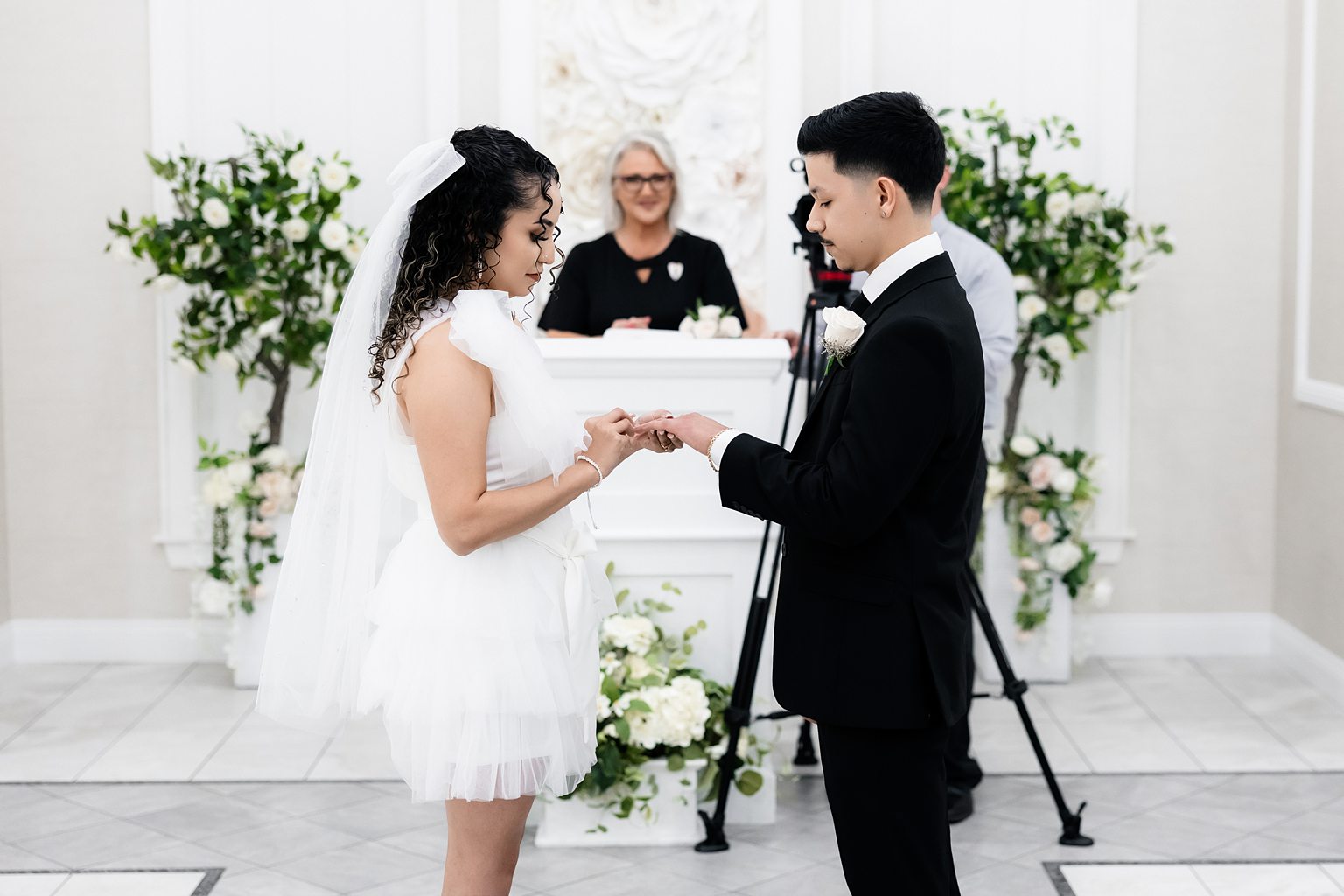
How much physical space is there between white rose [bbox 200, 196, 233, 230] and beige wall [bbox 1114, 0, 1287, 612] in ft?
9.70

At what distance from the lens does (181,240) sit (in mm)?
4328

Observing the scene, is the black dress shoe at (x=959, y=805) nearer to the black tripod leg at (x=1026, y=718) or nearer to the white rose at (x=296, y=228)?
the black tripod leg at (x=1026, y=718)

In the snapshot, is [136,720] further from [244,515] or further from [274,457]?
[274,457]

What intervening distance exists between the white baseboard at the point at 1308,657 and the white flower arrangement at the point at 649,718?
6.90 ft

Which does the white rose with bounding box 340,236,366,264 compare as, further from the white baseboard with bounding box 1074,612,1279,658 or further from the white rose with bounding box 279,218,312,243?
the white baseboard with bounding box 1074,612,1279,658

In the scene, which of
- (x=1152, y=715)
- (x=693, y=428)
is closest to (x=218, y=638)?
(x=1152, y=715)

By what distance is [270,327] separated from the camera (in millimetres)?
4316

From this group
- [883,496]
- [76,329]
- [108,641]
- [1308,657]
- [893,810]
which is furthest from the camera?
[108,641]

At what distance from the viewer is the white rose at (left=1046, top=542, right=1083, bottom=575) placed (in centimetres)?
446

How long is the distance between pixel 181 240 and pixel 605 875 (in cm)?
243

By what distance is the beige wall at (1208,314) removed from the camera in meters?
4.68

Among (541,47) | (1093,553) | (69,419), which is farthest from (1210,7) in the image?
(69,419)

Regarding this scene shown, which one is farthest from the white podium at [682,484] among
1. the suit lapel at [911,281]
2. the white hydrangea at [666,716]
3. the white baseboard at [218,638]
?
the white baseboard at [218,638]

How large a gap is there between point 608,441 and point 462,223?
0.37m
